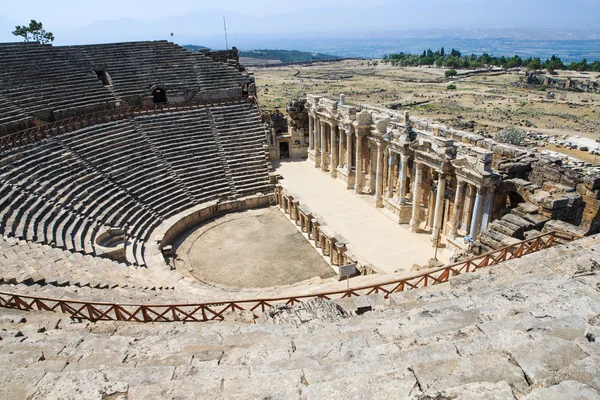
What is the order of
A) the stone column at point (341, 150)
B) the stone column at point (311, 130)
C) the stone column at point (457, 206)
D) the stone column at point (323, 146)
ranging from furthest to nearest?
the stone column at point (311, 130)
the stone column at point (323, 146)
the stone column at point (341, 150)
the stone column at point (457, 206)

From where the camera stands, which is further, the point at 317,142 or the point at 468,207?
the point at 317,142

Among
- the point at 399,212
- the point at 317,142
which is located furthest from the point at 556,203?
the point at 317,142

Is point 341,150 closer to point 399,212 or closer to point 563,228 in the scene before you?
point 399,212

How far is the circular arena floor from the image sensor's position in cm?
2005

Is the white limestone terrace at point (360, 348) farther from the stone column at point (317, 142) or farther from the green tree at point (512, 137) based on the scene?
the green tree at point (512, 137)

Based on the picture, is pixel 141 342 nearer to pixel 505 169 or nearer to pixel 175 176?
pixel 505 169

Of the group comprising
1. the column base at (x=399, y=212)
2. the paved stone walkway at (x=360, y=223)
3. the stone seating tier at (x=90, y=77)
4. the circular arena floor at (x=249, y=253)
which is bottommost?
the circular arena floor at (x=249, y=253)

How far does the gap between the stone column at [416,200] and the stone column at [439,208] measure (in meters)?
1.16

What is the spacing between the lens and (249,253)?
22.2 meters

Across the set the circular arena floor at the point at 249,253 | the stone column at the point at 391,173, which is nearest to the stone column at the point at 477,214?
the stone column at the point at 391,173

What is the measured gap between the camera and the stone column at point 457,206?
1936 centimetres

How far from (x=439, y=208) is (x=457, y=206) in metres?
1.18

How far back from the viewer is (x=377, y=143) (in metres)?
24.9

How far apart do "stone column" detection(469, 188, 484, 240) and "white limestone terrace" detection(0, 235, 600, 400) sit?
7076mm
